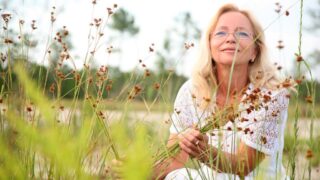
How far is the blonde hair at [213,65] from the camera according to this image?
2280 millimetres

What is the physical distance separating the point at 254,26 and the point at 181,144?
1.08 m

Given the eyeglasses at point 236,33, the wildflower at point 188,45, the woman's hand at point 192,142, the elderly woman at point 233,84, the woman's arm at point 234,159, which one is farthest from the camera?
the eyeglasses at point 236,33

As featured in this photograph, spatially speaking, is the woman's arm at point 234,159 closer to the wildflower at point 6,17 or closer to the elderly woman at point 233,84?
the elderly woman at point 233,84

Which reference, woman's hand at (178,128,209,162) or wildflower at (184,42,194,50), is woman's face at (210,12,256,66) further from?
woman's hand at (178,128,209,162)

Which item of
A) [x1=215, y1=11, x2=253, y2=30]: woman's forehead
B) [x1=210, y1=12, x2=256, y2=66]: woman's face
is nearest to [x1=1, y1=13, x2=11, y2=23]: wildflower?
[x1=210, y1=12, x2=256, y2=66]: woman's face

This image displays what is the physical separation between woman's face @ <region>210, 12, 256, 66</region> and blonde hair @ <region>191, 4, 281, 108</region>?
4 centimetres

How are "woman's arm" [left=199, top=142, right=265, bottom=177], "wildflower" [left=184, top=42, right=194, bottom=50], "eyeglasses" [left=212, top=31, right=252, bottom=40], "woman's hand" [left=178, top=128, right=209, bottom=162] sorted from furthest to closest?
"eyeglasses" [left=212, top=31, right=252, bottom=40], "wildflower" [left=184, top=42, right=194, bottom=50], "woman's hand" [left=178, top=128, right=209, bottom=162], "woman's arm" [left=199, top=142, right=265, bottom=177]

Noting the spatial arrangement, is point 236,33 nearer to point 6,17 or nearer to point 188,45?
point 188,45

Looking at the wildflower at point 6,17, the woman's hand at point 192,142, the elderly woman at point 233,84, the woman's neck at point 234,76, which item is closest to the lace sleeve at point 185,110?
the elderly woman at point 233,84

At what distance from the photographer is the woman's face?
2023 millimetres

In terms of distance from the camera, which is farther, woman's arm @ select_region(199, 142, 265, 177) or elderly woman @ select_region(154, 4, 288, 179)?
elderly woman @ select_region(154, 4, 288, 179)

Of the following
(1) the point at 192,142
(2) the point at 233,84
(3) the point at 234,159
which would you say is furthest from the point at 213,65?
(1) the point at 192,142

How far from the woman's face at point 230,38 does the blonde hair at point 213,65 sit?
4 cm

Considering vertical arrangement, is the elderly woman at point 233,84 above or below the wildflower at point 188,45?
below
